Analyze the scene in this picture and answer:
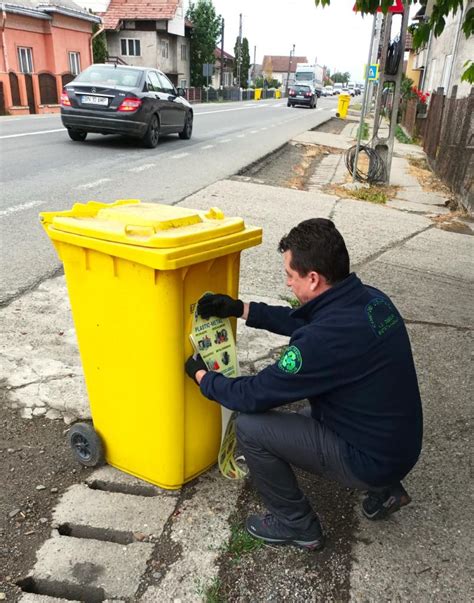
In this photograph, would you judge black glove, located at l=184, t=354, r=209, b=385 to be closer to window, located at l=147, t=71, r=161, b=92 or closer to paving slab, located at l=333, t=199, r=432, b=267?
paving slab, located at l=333, t=199, r=432, b=267

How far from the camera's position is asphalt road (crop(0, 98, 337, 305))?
5367 mm

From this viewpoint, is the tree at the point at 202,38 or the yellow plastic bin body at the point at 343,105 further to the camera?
the tree at the point at 202,38

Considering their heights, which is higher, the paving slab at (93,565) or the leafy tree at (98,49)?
the leafy tree at (98,49)


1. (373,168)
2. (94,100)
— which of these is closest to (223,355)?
(373,168)

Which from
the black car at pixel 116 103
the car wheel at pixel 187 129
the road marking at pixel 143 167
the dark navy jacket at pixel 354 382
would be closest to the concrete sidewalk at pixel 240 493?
the dark navy jacket at pixel 354 382

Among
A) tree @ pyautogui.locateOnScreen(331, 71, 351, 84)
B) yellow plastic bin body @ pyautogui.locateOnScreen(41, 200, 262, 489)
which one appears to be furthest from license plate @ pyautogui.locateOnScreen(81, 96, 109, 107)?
tree @ pyautogui.locateOnScreen(331, 71, 351, 84)

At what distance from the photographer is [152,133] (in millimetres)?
12430

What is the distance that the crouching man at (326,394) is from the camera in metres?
1.93

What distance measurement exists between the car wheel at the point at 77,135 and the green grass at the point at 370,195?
644cm

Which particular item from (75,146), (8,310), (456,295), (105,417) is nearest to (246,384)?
(105,417)

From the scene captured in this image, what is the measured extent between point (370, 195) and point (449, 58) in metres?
14.9

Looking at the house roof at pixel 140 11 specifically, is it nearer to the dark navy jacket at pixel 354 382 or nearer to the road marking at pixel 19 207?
the road marking at pixel 19 207

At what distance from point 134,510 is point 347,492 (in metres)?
0.95

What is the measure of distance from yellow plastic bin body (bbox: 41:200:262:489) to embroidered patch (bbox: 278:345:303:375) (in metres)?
0.50
